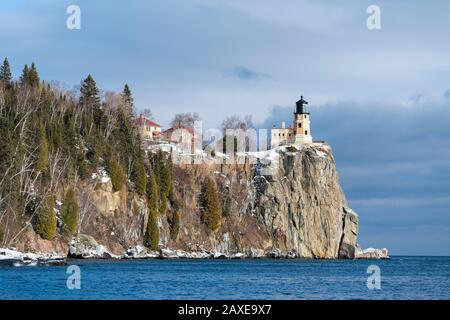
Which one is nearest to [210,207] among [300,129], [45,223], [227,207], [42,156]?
[227,207]

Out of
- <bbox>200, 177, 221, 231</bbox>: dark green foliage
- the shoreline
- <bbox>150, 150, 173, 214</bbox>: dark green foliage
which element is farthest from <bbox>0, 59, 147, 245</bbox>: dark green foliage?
<bbox>200, 177, 221, 231</bbox>: dark green foliage

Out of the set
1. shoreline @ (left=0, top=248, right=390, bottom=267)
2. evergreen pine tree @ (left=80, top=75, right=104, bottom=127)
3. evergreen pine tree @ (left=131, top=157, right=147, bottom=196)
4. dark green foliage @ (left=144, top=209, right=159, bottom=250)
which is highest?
evergreen pine tree @ (left=80, top=75, right=104, bottom=127)

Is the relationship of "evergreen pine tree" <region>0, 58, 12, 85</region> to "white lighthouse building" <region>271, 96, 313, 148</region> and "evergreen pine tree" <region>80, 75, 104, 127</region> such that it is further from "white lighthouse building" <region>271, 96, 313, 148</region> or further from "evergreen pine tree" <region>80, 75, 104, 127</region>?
"white lighthouse building" <region>271, 96, 313, 148</region>

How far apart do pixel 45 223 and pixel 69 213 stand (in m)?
5.79

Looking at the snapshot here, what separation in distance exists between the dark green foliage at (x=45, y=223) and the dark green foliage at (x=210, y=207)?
176 feet

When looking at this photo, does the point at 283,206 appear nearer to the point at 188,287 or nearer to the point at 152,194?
the point at 152,194

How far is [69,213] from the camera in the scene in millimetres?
109312

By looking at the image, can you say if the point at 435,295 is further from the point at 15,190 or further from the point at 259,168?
the point at 259,168

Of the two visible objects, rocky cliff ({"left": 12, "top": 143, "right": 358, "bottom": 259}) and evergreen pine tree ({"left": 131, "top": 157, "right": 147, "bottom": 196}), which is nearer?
evergreen pine tree ({"left": 131, "top": 157, "right": 147, "bottom": 196})

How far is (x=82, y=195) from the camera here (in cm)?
11881

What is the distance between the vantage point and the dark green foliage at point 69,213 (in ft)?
357

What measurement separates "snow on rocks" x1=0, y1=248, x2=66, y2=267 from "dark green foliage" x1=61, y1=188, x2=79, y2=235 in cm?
1144

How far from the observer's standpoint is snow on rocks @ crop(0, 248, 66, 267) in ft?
291
